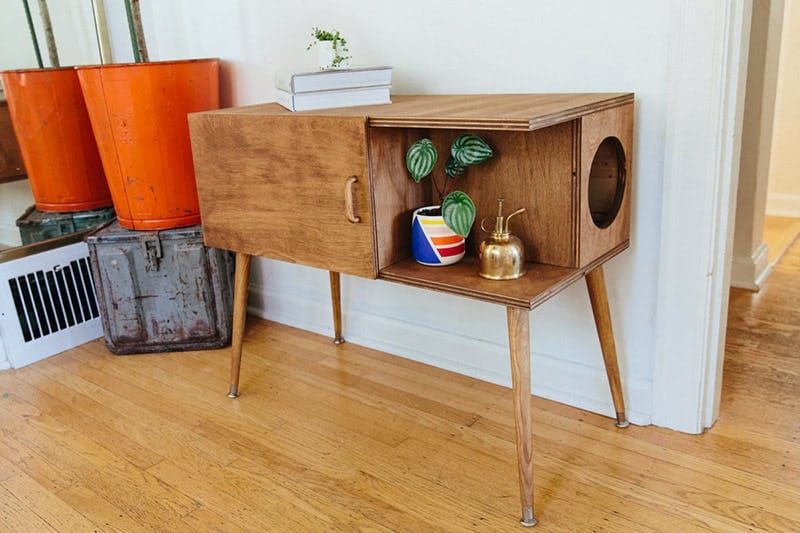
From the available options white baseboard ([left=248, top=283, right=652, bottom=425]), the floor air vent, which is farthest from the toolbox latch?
white baseboard ([left=248, top=283, right=652, bottom=425])

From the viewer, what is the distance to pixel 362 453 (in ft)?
4.69

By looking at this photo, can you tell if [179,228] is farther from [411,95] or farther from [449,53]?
[449,53]

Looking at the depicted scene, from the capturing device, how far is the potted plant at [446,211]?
45.6 inches

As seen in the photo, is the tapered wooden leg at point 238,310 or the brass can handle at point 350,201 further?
the tapered wooden leg at point 238,310

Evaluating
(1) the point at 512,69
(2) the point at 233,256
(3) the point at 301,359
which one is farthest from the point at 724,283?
(2) the point at 233,256

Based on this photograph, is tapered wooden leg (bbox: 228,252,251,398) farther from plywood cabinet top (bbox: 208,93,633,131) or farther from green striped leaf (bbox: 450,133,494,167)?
green striped leaf (bbox: 450,133,494,167)

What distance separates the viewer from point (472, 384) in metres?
1.69

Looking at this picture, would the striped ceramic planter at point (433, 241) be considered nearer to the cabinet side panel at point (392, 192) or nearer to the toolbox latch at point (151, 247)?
the cabinet side panel at point (392, 192)

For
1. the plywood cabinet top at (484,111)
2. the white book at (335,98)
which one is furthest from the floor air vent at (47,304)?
the white book at (335,98)

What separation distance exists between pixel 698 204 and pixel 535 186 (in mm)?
328

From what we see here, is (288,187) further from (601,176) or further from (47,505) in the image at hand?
(47,505)

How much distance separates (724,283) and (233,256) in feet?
4.44

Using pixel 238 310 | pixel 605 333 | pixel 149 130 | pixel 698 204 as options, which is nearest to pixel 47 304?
pixel 149 130

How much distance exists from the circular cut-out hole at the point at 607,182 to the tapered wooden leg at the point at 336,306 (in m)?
0.75
